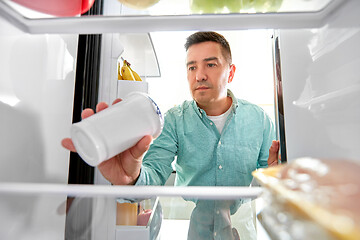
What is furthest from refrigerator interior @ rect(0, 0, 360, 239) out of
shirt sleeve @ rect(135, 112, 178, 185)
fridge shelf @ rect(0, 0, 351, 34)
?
shirt sleeve @ rect(135, 112, 178, 185)

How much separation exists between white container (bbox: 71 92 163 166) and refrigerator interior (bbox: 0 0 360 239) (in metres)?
0.07

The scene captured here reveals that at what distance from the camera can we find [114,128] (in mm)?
434

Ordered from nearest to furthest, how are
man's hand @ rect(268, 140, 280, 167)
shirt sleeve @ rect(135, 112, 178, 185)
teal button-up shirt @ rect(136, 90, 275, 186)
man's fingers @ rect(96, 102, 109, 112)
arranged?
1. man's fingers @ rect(96, 102, 109, 112)
2. man's hand @ rect(268, 140, 280, 167)
3. shirt sleeve @ rect(135, 112, 178, 185)
4. teal button-up shirt @ rect(136, 90, 275, 186)

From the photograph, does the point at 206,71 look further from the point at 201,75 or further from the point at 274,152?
the point at 274,152

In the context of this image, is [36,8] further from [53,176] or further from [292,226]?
[292,226]

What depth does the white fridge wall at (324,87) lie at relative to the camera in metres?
0.40

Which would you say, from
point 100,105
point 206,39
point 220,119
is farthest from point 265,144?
point 100,105

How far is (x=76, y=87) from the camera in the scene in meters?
0.71

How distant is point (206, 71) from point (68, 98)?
73 centimetres

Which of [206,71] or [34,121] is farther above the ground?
[206,71]

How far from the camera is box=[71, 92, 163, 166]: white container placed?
420mm

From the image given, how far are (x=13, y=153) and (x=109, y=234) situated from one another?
318 millimetres

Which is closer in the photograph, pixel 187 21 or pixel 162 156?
pixel 187 21

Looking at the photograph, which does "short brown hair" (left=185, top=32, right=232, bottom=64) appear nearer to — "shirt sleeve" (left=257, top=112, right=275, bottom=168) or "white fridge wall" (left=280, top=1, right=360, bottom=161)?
"shirt sleeve" (left=257, top=112, right=275, bottom=168)
